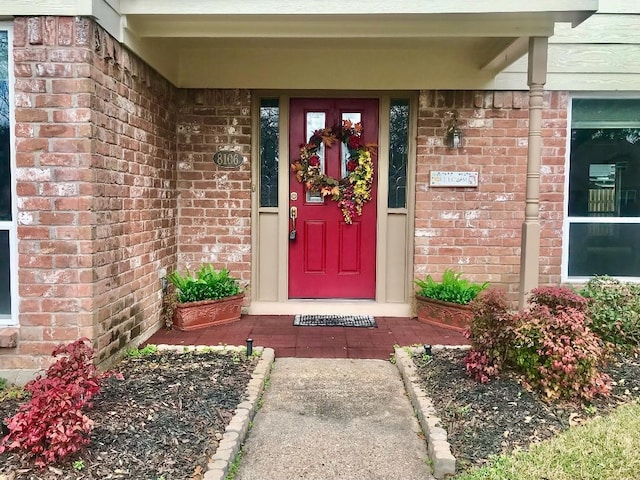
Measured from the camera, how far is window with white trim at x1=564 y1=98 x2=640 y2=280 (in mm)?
5547

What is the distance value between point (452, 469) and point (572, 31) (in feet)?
15.2

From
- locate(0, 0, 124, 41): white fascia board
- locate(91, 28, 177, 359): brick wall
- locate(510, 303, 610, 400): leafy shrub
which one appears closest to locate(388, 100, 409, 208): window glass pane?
locate(91, 28, 177, 359): brick wall

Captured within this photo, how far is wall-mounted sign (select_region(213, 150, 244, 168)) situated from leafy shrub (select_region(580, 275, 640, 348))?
3582 millimetres

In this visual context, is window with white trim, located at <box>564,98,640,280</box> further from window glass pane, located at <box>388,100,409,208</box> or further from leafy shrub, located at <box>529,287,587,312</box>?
leafy shrub, located at <box>529,287,587,312</box>

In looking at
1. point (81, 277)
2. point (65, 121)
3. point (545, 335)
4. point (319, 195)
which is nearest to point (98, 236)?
point (81, 277)

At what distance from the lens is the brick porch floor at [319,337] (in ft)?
15.1

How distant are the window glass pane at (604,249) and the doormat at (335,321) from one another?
2.24 metres

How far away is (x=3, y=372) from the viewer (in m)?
3.62

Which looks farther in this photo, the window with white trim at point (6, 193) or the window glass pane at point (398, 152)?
the window glass pane at point (398, 152)

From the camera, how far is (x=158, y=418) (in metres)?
3.06

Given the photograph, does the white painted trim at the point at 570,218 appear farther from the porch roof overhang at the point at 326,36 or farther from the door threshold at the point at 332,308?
the door threshold at the point at 332,308

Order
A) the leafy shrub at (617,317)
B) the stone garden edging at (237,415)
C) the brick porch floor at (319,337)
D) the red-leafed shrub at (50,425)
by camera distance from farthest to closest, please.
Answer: the brick porch floor at (319,337) → the leafy shrub at (617,317) → the stone garden edging at (237,415) → the red-leafed shrub at (50,425)

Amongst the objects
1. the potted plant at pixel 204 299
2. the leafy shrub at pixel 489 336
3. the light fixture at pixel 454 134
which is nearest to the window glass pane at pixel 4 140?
the potted plant at pixel 204 299

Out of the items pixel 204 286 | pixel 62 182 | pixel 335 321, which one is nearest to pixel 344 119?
pixel 335 321
